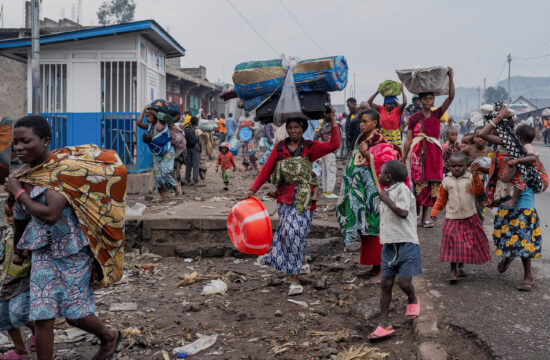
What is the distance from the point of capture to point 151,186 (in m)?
10.6

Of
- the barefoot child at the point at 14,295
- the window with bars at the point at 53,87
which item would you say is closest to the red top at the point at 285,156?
the barefoot child at the point at 14,295

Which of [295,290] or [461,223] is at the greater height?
[461,223]

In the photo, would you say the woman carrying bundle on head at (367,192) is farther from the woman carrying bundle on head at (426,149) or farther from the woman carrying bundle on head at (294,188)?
the woman carrying bundle on head at (426,149)

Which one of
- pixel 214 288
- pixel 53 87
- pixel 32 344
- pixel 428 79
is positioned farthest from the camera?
pixel 53 87

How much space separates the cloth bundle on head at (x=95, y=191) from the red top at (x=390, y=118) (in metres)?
5.11

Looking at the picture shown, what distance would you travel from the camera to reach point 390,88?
24.0ft

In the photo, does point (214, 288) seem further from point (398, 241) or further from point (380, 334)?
point (398, 241)

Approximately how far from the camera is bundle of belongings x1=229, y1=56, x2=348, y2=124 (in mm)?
4418

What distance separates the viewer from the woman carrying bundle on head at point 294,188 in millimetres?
4875

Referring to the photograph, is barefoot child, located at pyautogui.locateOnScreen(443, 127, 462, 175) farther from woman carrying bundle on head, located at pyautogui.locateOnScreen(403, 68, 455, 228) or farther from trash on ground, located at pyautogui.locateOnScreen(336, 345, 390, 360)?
trash on ground, located at pyautogui.locateOnScreen(336, 345, 390, 360)

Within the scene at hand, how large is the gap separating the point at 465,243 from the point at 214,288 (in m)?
2.46

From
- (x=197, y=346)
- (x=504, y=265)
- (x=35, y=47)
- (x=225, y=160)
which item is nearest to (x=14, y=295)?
(x=197, y=346)

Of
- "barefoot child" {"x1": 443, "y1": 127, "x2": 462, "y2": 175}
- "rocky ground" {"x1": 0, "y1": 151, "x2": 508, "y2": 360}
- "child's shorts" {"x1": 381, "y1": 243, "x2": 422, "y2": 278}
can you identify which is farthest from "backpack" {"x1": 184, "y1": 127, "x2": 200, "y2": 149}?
"child's shorts" {"x1": 381, "y1": 243, "x2": 422, "y2": 278}

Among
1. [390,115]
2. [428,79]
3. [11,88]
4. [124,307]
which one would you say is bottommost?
[124,307]
